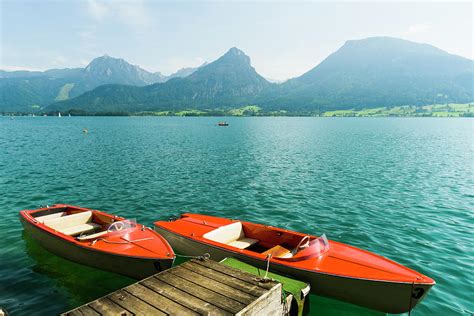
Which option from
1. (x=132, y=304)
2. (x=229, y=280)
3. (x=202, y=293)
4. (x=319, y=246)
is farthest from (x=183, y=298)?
(x=319, y=246)

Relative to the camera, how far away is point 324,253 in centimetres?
1219

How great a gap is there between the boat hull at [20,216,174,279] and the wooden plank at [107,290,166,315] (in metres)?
3.54

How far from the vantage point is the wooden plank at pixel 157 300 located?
23.5ft

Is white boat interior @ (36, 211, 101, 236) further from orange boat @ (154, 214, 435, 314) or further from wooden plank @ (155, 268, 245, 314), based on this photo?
wooden plank @ (155, 268, 245, 314)

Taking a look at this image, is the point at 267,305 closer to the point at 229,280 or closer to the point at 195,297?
the point at 229,280

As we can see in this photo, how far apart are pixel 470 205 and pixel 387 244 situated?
40.1ft

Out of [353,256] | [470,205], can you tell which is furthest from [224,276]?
[470,205]

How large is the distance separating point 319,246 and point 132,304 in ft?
25.2

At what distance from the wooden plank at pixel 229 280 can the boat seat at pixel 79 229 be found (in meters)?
9.76

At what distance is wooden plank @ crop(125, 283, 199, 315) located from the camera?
7.16m

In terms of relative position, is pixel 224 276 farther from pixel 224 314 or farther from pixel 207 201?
pixel 207 201

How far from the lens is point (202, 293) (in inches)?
313

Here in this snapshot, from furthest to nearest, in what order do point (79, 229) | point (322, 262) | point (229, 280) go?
1. point (79, 229)
2. point (322, 262)
3. point (229, 280)

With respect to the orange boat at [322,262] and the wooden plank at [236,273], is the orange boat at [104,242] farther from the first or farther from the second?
the wooden plank at [236,273]
